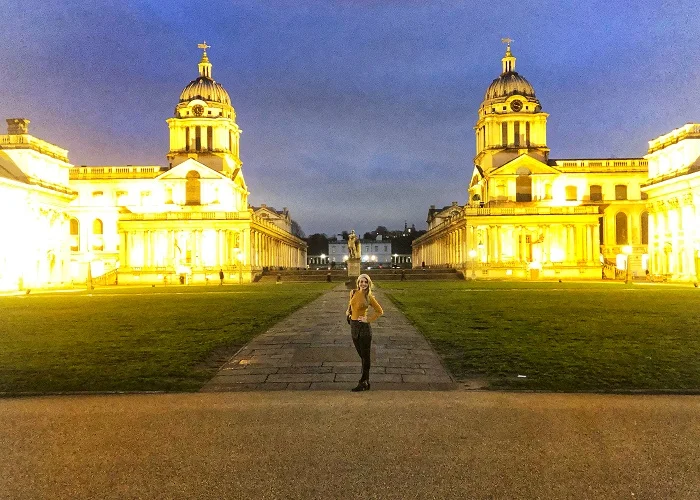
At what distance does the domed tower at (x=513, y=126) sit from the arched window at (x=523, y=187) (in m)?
4.34

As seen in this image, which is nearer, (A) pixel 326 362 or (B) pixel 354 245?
(A) pixel 326 362

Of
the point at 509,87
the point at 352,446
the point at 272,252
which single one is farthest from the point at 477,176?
the point at 352,446

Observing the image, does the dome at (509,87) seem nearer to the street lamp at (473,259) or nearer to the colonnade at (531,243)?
the colonnade at (531,243)

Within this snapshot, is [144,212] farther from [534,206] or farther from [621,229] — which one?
[621,229]

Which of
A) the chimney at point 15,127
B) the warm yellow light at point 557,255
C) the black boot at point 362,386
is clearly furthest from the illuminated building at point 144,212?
the black boot at point 362,386

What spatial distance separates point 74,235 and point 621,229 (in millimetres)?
75752

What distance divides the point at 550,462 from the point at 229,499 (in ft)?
11.6

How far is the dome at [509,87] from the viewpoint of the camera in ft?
277

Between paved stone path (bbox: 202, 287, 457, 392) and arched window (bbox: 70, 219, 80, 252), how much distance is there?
72640mm

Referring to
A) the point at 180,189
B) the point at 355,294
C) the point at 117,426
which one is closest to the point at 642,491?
the point at 355,294

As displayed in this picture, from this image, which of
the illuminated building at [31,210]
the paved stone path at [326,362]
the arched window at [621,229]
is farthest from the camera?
the arched window at [621,229]

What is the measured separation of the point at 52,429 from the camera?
8.20 m

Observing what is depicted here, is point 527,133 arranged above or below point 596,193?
above

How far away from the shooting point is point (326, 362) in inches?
524
